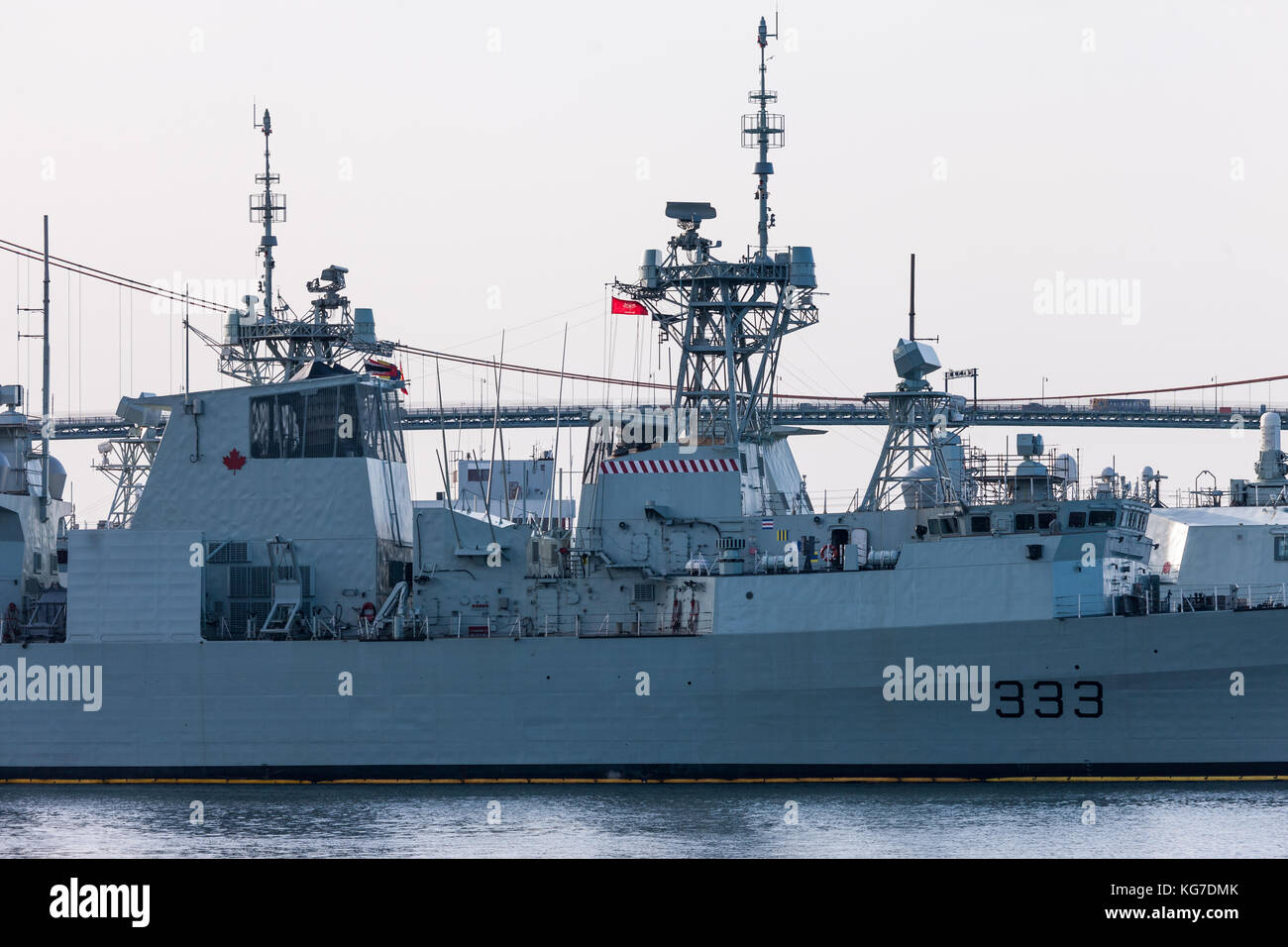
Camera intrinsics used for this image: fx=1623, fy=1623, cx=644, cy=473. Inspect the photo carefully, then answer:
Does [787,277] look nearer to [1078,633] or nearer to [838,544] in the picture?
[838,544]

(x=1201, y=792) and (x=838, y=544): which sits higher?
(x=838, y=544)

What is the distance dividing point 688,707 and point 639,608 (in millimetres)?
1729

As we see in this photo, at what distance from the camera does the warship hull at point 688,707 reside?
72.6 feet

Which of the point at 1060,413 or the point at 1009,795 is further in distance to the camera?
the point at 1060,413

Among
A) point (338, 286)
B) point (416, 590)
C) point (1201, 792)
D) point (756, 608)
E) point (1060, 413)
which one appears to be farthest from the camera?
point (1060, 413)

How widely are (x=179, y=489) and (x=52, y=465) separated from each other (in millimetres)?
4259

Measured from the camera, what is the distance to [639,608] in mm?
23859

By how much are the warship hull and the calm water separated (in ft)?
1.20

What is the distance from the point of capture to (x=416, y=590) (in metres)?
24.4

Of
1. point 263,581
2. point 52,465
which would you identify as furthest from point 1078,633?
point 52,465

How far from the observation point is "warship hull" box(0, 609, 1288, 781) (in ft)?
72.6
